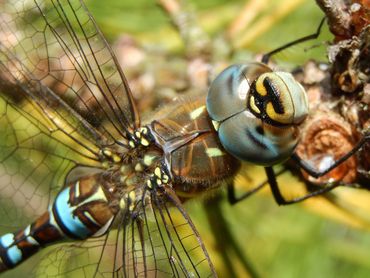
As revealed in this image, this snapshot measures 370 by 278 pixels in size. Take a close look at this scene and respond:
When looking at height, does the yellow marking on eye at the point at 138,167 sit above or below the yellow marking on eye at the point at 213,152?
above

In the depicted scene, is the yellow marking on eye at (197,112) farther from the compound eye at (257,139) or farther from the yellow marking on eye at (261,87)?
the yellow marking on eye at (261,87)

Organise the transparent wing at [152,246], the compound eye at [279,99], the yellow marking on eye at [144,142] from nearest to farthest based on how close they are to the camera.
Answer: the compound eye at [279,99] < the transparent wing at [152,246] < the yellow marking on eye at [144,142]

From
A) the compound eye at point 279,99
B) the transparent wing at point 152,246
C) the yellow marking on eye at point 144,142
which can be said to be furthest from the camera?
the yellow marking on eye at point 144,142

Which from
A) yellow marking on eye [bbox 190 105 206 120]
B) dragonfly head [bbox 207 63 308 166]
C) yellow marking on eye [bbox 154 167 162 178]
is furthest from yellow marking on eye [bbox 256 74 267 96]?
yellow marking on eye [bbox 154 167 162 178]

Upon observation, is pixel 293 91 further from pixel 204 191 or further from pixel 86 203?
pixel 86 203

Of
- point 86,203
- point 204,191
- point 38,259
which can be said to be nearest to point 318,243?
point 204,191

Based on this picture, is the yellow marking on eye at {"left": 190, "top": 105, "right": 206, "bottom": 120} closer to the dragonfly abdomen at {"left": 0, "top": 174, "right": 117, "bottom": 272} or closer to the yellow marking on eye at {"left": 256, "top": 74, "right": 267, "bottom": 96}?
the yellow marking on eye at {"left": 256, "top": 74, "right": 267, "bottom": 96}

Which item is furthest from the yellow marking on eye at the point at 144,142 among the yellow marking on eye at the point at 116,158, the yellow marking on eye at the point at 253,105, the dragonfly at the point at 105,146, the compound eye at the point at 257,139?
the yellow marking on eye at the point at 253,105
